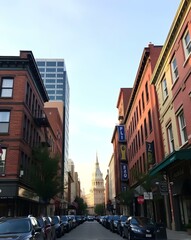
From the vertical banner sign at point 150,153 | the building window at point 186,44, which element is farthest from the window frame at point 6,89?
the building window at point 186,44

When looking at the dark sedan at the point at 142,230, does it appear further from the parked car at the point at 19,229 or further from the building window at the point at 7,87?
the building window at the point at 7,87

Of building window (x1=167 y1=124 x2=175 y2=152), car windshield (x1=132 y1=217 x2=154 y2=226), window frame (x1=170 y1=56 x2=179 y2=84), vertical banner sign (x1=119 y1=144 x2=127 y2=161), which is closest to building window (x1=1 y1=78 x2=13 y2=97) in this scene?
building window (x1=167 y1=124 x2=175 y2=152)

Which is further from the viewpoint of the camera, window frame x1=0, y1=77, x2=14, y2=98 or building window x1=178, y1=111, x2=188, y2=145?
window frame x1=0, y1=77, x2=14, y2=98

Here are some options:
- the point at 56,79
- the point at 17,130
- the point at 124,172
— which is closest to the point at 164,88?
the point at 17,130

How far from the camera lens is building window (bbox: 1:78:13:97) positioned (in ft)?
99.1

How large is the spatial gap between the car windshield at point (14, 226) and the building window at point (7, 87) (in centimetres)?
2090

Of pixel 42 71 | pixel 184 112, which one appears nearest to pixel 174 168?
pixel 184 112

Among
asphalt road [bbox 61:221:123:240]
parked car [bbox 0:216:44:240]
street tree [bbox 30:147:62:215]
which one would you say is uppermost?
street tree [bbox 30:147:62:215]

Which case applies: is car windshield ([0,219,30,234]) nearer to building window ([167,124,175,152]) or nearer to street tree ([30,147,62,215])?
building window ([167,124,175,152])

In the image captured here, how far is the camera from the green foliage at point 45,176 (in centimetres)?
3022

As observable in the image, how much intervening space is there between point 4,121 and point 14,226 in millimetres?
19732

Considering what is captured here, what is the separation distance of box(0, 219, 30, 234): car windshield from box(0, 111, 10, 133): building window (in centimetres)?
1867

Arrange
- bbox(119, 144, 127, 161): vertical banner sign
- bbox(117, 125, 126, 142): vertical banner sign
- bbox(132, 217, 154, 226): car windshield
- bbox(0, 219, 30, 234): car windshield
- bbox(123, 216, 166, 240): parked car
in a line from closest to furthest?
bbox(0, 219, 30, 234): car windshield
bbox(123, 216, 166, 240): parked car
bbox(132, 217, 154, 226): car windshield
bbox(119, 144, 127, 161): vertical banner sign
bbox(117, 125, 126, 142): vertical banner sign

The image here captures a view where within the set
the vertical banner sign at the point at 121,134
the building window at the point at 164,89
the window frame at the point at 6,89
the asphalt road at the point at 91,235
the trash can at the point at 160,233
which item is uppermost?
the vertical banner sign at the point at 121,134
